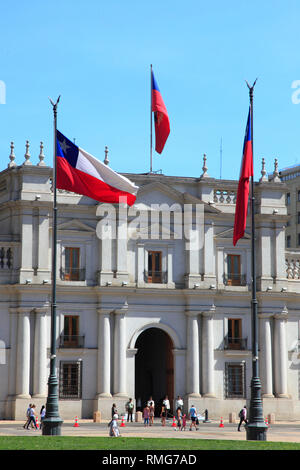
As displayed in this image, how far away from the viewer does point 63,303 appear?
67375 millimetres

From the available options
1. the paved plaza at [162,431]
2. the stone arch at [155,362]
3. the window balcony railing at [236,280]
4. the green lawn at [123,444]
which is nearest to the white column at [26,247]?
the stone arch at [155,362]

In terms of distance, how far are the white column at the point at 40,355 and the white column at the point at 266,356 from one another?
16.0 m

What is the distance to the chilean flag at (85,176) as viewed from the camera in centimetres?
4753

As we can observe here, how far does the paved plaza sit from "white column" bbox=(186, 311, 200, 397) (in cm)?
290

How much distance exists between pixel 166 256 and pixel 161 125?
9483 millimetres

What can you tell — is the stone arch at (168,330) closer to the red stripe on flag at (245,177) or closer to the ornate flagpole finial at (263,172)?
the ornate flagpole finial at (263,172)

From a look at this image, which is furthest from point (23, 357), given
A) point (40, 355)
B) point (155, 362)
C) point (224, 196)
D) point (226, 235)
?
point (224, 196)

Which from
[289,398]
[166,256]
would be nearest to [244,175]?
[166,256]

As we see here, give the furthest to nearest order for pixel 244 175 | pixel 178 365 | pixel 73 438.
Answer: pixel 178 365 → pixel 244 175 → pixel 73 438

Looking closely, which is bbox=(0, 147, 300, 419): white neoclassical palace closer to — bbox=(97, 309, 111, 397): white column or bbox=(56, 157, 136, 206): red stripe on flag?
bbox=(97, 309, 111, 397): white column

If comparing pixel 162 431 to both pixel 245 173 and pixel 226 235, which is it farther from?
pixel 226 235

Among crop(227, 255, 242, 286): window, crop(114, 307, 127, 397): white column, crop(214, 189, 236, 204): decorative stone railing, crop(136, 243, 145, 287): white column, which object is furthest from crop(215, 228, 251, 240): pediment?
crop(114, 307, 127, 397): white column

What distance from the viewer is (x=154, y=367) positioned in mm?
74500
